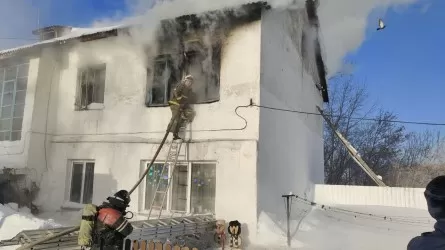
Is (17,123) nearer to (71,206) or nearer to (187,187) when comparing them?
(71,206)

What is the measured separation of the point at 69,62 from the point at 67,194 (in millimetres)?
3909

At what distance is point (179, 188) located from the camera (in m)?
8.77

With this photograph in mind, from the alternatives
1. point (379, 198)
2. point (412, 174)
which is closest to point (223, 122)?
point (379, 198)

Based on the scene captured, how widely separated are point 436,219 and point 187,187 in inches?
271

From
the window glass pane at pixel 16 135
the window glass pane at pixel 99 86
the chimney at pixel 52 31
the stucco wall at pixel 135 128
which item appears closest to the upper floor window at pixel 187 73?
the stucco wall at pixel 135 128

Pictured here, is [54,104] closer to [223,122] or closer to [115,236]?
[223,122]

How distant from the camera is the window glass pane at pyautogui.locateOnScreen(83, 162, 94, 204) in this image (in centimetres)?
A: 1002

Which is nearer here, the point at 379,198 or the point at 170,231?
the point at 170,231

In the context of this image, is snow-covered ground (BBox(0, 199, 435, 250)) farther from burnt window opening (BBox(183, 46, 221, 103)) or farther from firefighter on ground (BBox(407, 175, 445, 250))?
firefighter on ground (BBox(407, 175, 445, 250))

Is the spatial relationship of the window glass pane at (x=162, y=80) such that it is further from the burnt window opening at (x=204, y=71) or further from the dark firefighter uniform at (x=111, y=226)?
the dark firefighter uniform at (x=111, y=226)

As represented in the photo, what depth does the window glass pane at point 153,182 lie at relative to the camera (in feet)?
29.3

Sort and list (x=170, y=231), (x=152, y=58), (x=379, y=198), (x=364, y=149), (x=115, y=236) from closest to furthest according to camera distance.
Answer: (x=115, y=236) < (x=170, y=231) < (x=152, y=58) < (x=379, y=198) < (x=364, y=149)

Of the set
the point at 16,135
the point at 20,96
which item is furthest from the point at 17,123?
the point at 20,96

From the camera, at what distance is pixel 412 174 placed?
33312 millimetres
